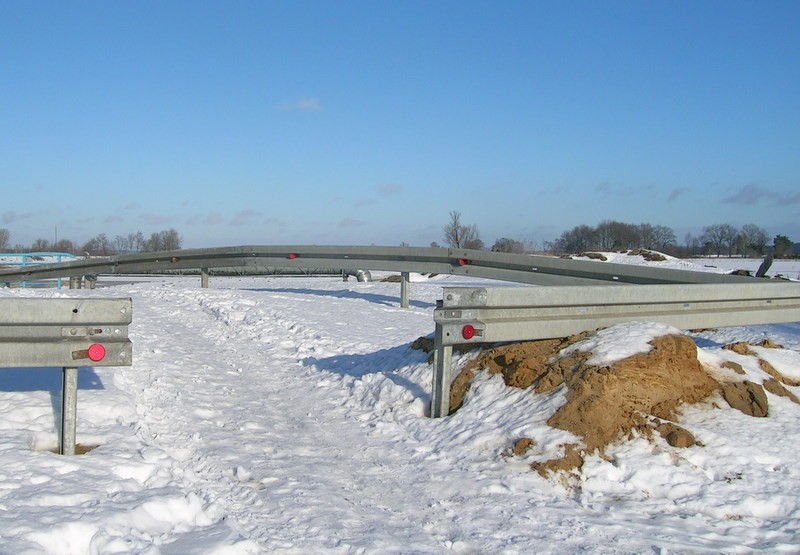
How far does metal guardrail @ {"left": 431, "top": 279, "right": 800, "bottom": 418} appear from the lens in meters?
6.14

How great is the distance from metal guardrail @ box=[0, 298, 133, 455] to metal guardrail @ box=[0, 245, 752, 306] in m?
8.39

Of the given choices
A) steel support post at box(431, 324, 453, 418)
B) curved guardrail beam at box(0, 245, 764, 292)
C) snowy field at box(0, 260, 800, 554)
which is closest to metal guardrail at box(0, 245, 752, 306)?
curved guardrail beam at box(0, 245, 764, 292)

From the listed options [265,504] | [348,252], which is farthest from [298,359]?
[348,252]

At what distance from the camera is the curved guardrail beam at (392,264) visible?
1148 cm

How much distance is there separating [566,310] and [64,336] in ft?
13.8

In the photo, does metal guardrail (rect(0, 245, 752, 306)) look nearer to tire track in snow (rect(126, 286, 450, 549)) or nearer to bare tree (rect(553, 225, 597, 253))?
tire track in snow (rect(126, 286, 450, 549))

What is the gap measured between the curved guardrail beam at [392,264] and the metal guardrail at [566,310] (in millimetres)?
3068

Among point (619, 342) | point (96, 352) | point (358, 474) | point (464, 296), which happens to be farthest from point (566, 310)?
point (96, 352)

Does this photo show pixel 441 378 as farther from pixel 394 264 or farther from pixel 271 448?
pixel 394 264

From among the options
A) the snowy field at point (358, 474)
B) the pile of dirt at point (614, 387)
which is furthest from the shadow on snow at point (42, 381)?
the pile of dirt at point (614, 387)

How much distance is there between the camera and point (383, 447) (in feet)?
18.6

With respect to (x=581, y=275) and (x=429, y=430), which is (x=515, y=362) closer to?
(x=429, y=430)

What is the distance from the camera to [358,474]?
16.5ft

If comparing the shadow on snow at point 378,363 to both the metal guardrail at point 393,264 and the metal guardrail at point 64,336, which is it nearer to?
the metal guardrail at point 64,336
